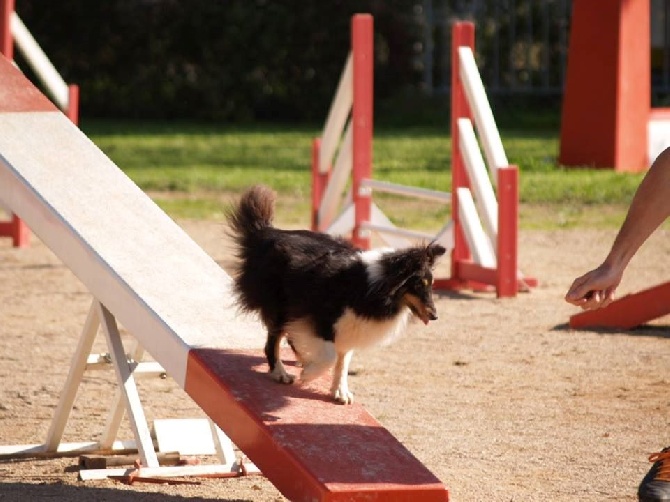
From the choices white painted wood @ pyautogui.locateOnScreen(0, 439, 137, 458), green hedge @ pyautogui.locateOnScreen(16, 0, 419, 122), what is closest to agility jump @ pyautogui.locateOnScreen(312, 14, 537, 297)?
white painted wood @ pyautogui.locateOnScreen(0, 439, 137, 458)

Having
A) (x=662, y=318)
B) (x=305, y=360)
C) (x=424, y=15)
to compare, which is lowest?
(x=662, y=318)

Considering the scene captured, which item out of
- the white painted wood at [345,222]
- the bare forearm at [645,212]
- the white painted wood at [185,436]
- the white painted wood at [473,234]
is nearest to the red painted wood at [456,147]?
the white painted wood at [473,234]

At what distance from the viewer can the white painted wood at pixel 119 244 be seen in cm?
482

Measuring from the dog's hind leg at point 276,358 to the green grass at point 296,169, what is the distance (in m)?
7.21

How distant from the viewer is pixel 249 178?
1455 cm

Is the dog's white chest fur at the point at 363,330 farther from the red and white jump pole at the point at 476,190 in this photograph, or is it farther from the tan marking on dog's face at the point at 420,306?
the red and white jump pole at the point at 476,190

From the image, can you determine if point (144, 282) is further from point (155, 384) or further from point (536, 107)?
point (536, 107)

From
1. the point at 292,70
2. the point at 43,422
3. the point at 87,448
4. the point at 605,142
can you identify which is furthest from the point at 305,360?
the point at 292,70

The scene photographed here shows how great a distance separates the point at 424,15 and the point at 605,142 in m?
8.69

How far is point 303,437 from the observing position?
13.9 ft

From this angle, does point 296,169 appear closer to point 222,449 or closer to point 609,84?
point 609,84

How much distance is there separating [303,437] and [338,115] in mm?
6443

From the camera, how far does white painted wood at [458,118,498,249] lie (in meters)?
8.83

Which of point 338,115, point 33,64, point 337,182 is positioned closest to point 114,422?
point 337,182
